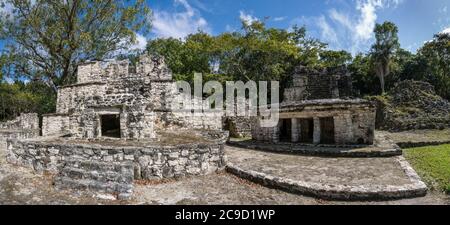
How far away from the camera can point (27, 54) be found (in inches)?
813

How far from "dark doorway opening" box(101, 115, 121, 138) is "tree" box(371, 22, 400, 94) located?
2768 cm

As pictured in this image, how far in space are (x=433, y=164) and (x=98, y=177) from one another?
834cm

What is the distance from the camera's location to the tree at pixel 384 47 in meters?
31.9

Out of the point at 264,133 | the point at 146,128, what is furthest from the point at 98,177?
the point at 264,133

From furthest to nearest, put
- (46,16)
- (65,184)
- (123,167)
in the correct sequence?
(46,16) → (123,167) → (65,184)

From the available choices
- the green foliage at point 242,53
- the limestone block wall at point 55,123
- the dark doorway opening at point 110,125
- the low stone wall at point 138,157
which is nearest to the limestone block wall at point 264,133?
the low stone wall at point 138,157

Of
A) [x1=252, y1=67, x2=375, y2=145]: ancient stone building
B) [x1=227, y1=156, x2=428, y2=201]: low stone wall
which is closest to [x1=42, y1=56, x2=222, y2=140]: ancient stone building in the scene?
[x1=252, y1=67, x2=375, y2=145]: ancient stone building

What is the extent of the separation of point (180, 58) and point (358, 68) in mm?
19569

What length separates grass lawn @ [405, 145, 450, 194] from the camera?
701 cm

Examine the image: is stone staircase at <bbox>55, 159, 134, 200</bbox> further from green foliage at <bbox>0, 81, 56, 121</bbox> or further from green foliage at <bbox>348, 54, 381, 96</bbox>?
green foliage at <bbox>0, 81, 56, 121</bbox>

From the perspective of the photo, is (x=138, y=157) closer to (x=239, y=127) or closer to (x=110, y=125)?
(x=110, y=125)

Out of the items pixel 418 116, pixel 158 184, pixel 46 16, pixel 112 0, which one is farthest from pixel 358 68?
pixel 158 184
